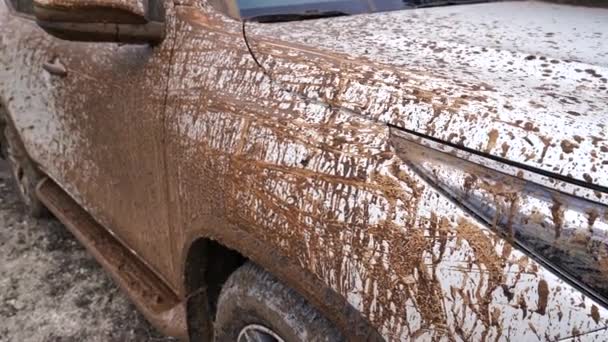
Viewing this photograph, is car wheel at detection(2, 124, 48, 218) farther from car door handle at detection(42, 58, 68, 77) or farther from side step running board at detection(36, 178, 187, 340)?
car door handle at detection(42, 58, 68, 77)

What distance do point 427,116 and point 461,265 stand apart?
281 mm

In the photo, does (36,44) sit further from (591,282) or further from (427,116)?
(591,282)

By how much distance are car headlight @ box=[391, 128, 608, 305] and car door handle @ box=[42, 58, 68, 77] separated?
1721mm

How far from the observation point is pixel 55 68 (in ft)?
7.71

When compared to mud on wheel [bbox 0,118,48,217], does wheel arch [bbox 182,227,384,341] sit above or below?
above

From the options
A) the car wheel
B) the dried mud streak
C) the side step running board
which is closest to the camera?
the dried mud streak

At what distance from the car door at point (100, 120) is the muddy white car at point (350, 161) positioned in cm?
1

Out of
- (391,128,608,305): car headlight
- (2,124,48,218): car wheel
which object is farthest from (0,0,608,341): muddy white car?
(2,124,48,218): car wheel

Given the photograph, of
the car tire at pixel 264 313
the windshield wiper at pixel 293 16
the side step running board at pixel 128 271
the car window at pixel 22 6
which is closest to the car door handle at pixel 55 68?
the car window at pixel 22 6

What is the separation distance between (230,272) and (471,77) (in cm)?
104

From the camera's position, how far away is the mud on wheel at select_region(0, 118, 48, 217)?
322cm

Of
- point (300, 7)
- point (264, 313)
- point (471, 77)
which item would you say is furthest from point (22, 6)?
point (471, 77)

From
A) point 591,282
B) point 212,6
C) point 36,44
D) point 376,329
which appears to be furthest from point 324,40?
point 36,44

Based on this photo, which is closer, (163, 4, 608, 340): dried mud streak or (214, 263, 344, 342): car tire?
(163, 4, 608, 340): dried mud streak
